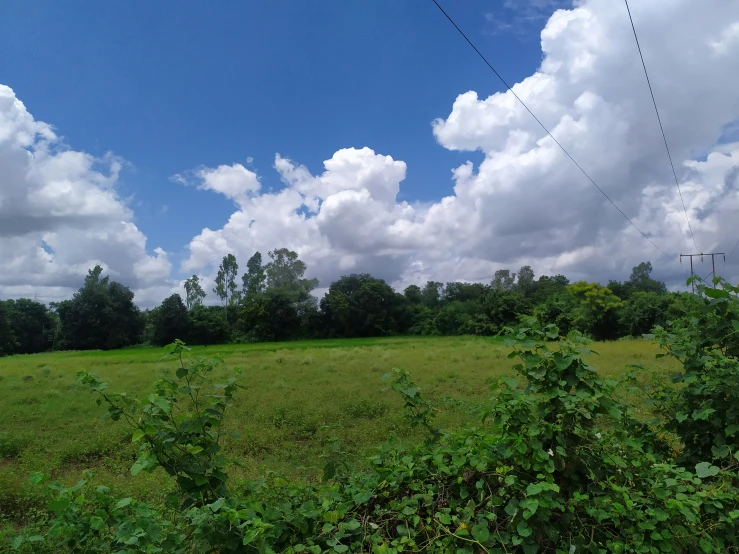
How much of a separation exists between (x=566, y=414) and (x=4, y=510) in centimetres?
602

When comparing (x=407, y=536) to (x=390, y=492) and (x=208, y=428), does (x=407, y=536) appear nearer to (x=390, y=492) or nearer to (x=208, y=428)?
(x=390, y=492)

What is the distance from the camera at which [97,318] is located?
136 ft

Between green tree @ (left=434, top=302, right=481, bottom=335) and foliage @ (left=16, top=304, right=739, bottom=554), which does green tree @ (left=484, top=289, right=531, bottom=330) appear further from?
foliage @ (left=16, top=304, right=739, bottom=554)

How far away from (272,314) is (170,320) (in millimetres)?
9208

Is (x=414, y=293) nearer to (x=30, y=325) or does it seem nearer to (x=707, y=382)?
(x=30, y=325)

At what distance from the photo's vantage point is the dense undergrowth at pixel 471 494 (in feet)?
6.56

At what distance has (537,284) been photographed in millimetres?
59469

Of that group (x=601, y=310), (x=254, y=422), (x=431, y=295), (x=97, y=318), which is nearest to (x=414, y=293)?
(x=431, y=295)

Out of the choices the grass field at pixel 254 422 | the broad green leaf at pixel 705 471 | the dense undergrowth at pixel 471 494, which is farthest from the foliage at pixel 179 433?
the broad green leaf at pixel 705 471

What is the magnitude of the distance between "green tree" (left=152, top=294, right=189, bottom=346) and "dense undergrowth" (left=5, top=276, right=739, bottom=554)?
1686 inches

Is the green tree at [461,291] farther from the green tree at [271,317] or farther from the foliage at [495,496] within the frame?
the foliage at [495,496]

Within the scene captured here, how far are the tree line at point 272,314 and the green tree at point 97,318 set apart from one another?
0.29 feet

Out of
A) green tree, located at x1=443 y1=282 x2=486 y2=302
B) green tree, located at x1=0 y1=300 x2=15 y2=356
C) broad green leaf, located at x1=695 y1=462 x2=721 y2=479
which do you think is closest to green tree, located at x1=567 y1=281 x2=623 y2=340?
green tree, located at x1=443 y1=282 x2=486 y2=302

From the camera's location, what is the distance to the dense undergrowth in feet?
6.56
